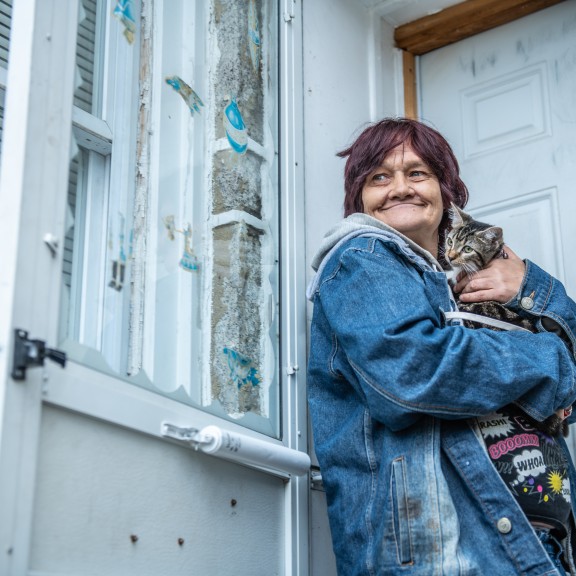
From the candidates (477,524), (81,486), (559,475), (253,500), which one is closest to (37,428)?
(81,486)

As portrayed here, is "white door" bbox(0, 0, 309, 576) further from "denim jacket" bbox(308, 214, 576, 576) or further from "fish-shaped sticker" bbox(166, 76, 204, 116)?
"denim jacket" bbox(308, 214, 576, 576)

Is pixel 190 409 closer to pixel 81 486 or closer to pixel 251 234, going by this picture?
pixel 81 486

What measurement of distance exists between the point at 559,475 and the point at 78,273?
3.13 feet

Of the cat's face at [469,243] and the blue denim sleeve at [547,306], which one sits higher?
the cat's face at [469,243]

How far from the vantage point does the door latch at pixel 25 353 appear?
1.24m

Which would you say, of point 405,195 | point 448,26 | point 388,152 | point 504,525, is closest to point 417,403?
point 504,525

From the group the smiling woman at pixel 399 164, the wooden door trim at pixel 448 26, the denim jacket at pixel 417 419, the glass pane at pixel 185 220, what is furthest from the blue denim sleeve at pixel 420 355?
the wooden door trim at pixel 448 26

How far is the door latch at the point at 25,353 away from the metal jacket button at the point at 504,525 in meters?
0.83

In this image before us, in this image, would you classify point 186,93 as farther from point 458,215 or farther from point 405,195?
point 458,215

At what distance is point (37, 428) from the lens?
1.28 meters

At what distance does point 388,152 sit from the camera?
6.78 feet

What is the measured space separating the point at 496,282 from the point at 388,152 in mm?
401

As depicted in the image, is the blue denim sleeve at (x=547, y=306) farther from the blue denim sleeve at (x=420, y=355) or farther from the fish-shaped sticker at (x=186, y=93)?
the fish-shaped sticker at (x=186, y=93)

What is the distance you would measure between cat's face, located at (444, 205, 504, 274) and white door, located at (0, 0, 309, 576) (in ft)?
1.20
